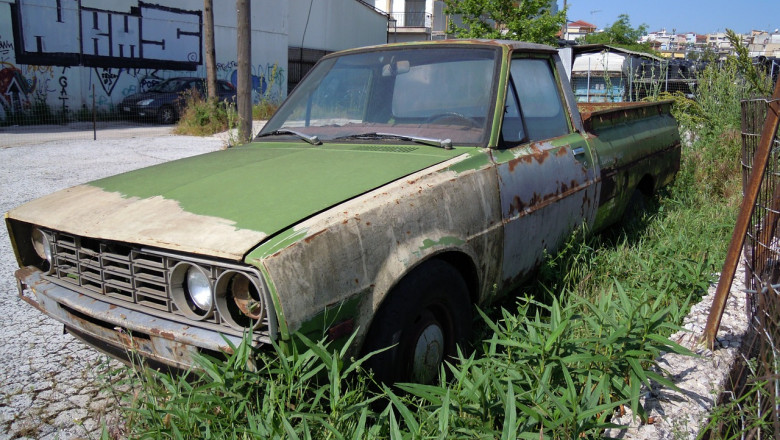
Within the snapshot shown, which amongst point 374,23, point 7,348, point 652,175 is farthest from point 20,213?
point 374,23

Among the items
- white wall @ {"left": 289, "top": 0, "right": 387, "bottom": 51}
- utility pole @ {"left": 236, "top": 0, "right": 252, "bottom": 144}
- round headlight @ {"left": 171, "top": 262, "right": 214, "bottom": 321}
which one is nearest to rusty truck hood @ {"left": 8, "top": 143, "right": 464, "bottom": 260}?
round headlight @ {"left": 171, "top": 262, "right": 214, "bottom": 321}

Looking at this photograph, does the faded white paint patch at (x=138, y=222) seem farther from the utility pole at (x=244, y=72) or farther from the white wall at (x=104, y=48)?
the white wall at (x=104, y=48)

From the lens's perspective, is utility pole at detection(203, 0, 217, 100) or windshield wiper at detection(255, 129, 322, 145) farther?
utility pole at detection(203, 0, 217, 100)

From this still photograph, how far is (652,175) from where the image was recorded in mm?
5211

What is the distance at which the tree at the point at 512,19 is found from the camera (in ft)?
56.1

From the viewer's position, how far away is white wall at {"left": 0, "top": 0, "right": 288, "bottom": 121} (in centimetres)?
1820

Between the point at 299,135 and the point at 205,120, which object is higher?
the point at 299,135

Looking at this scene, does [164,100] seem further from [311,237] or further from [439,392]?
[439,392]

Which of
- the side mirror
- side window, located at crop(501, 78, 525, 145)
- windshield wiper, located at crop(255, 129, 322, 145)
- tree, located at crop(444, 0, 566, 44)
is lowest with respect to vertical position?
windshield wiper, located at crop(255, 129, 322, 145)

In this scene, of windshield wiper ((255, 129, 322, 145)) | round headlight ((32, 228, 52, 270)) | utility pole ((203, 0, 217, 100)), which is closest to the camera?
round headlight ((32, 228, 52, 270))

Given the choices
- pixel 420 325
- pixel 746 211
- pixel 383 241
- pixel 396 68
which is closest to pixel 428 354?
pixel 420 325

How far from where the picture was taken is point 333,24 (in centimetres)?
3125

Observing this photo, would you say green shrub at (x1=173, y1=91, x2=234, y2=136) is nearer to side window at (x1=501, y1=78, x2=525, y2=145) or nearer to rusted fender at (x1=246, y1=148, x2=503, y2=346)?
side window at (x1=501, y1=78, x2=525, y2=145)

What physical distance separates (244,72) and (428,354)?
328 inches
